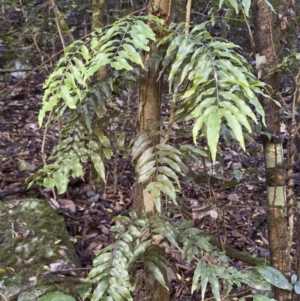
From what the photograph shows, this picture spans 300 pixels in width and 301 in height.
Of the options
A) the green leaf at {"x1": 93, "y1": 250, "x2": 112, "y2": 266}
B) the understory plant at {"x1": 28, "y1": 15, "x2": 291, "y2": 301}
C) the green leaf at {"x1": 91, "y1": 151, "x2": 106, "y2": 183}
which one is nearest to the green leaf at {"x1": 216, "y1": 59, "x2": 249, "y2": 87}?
the understory plant at {"x1": 28, "y1": 15, "x2": 291, "y2": 301}

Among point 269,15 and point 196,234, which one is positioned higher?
point 269,15

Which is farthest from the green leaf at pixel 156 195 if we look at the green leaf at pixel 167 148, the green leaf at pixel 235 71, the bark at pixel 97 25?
the bark at pixel 97 25

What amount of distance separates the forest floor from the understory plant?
2.98ft

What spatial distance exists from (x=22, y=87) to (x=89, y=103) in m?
3.74

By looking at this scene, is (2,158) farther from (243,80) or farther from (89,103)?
(243,80)

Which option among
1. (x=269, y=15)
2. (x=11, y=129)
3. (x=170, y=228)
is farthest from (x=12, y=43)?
(x=170, y=228)

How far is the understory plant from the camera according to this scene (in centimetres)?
89

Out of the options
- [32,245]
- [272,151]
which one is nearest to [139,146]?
[272,151]

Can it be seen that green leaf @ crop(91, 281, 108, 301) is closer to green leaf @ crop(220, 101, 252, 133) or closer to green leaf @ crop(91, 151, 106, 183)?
green leaf @ crop(91, 151, 106, 183)

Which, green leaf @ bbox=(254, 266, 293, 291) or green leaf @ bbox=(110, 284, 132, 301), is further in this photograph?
green leaf @ bbox=(254, 266, 293, 291)

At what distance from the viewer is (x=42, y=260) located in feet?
7.03

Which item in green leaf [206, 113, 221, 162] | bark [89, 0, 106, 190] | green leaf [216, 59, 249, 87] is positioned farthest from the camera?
bark [89, 0, 106, 190]

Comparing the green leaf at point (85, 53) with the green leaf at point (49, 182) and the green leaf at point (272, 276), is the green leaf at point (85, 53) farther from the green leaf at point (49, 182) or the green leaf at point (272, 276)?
the green leaf at point (272, 276)

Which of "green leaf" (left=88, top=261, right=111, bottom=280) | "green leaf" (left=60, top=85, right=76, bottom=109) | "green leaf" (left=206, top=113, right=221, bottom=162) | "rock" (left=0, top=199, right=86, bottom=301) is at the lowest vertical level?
"rock" (left=0, top=199, right=86, bottom=301)
